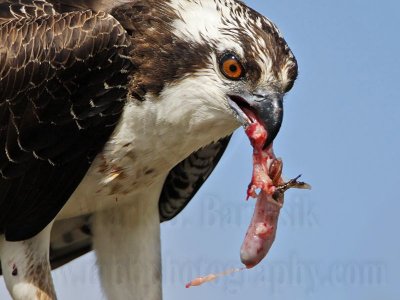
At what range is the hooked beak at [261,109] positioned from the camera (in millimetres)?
10328

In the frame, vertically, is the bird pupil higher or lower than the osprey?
higher

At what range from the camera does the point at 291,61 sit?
10734 millimetres

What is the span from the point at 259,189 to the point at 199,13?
1.32 metres

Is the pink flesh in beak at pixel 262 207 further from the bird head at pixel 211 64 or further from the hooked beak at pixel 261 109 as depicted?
the bird head at pixel 211 64

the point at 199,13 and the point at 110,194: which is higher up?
the point at 199,13

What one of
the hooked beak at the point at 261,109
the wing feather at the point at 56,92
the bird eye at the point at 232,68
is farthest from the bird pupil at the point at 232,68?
the wing feather at the point at 56,92

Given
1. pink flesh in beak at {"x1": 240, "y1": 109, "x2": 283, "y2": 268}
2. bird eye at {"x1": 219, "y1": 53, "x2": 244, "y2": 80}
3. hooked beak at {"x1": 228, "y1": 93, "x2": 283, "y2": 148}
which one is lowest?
pink flesh in beak at {"x1": 240, "y1": 109, "x2": 283, "y2": 268}

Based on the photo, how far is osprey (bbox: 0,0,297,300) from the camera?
10609 mm

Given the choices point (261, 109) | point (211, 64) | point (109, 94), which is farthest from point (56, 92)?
point (261, 109)

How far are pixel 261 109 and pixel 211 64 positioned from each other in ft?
1.64

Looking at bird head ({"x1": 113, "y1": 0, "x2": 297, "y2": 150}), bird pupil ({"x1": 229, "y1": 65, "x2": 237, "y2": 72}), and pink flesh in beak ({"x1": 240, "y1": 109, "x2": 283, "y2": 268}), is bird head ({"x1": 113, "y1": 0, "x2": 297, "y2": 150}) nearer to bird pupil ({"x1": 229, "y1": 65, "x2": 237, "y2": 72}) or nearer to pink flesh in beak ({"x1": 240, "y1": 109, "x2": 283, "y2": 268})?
bird pupil ({"x1": 229, "y1": 65, "x2": 237, "y2": 72})

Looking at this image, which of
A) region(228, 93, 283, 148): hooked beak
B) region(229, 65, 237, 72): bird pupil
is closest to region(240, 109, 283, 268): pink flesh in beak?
region(228, 93, 283, 148): hooked beak

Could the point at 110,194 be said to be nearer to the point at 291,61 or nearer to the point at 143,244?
the point at 143,244

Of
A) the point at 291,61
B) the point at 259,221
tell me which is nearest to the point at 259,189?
the point at 259,221
